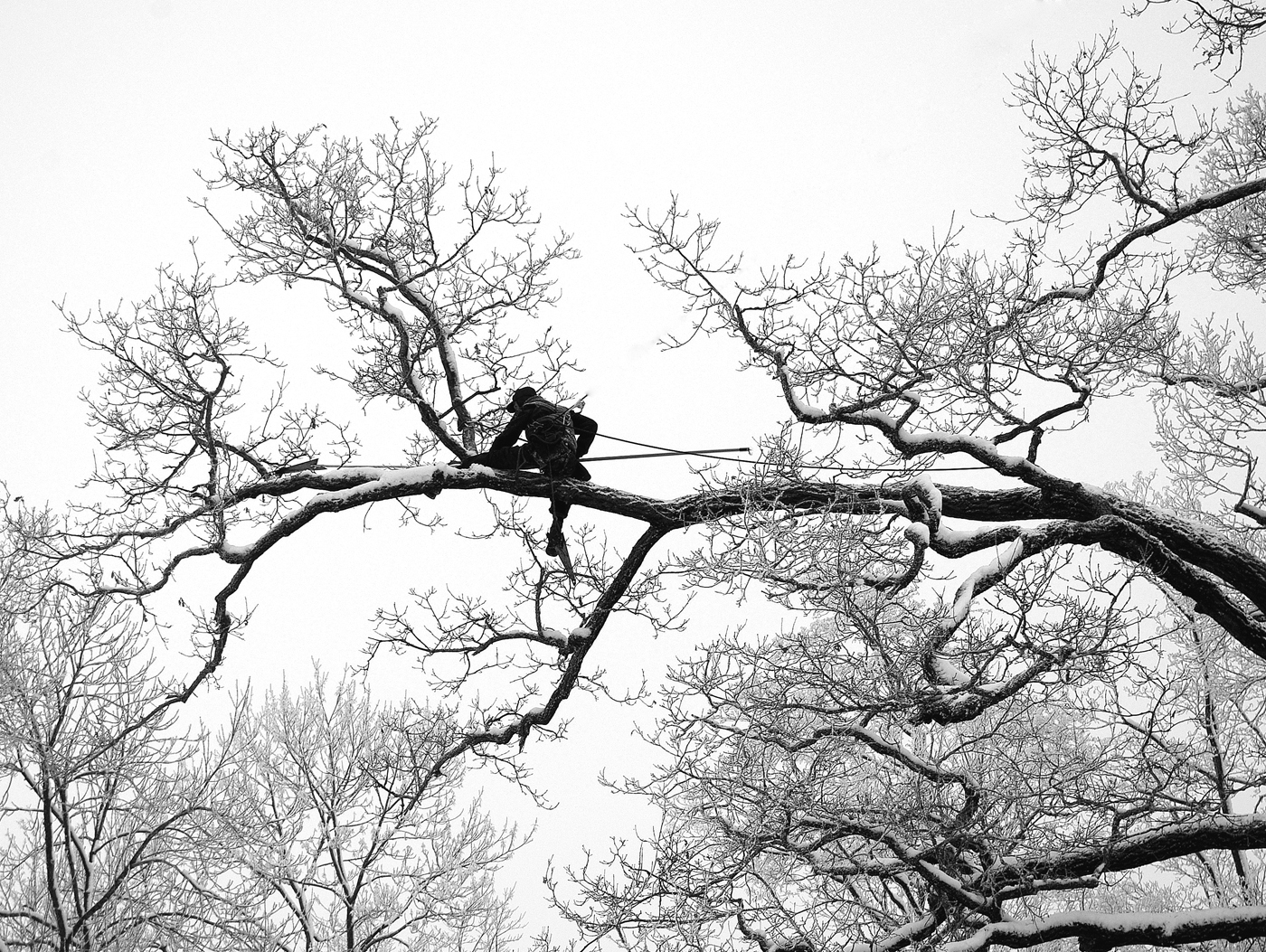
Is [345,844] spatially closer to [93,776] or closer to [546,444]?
[93,776]

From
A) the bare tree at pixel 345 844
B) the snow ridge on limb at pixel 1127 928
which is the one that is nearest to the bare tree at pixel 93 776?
the bare tree at pixel 345 844

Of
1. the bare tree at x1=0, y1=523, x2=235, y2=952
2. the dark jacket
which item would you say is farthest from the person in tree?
the bare tree at x1=0, y1=523, x2=235, y2=952

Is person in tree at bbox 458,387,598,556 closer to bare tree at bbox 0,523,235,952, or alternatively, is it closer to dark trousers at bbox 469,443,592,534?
dark trousers at bbox 469,443,592,534

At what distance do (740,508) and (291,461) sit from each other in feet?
11.3

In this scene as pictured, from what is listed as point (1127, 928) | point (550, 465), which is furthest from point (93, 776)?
point (1127, 928)

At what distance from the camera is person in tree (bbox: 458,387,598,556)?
21.1ft

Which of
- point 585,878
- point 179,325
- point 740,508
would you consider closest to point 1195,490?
point 740,508

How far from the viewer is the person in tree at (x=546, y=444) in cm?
643

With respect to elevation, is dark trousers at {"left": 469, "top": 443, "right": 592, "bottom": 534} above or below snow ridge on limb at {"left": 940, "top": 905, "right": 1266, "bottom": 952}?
above

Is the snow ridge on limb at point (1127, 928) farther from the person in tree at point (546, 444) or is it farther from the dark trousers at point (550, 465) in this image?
the person in tree at point (546, 444)

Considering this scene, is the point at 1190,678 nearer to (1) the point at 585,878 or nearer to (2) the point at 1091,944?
(2) the point at 1091,944

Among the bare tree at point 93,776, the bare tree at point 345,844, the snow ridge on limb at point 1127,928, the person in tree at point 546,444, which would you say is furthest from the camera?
the bare tree at point 345,844

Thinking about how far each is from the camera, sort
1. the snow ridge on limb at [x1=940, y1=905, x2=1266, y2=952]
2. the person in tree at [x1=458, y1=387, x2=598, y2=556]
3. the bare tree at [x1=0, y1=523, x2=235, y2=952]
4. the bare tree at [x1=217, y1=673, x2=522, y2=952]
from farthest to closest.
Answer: the bare tree at [x1=217, y1=673, x2=522, y2=952], the bare tree at [x1=0, y1=523, x2=235, y2=952], the person in tree at [x1=458, y1=387, x2=598, y2=556], the snow ridge on limb at [x1=940, y1=905, x2=1266, y2=952]

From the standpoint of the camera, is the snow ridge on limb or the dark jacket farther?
the dark jacket
